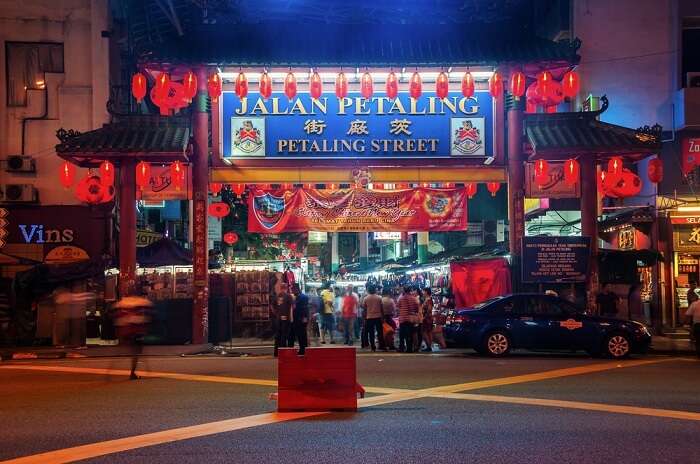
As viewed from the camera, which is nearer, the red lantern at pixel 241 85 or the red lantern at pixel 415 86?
the red lantern at pixel 241 85

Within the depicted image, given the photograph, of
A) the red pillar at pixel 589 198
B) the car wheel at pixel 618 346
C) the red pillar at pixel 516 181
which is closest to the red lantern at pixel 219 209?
the red pillar at pixel 516 181

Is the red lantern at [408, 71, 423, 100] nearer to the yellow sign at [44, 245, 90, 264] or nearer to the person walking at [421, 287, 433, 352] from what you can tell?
the person walking at [421, 287, 433, 352]

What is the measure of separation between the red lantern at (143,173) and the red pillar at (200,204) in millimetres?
1221

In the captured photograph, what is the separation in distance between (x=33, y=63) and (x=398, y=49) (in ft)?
45.3

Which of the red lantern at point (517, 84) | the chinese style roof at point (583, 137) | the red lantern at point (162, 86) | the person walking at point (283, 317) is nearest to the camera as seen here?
the person walking at point (283, 317)

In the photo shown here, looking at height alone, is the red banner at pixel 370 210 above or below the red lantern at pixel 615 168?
below

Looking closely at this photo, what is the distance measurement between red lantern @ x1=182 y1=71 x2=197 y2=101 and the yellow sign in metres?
8.91

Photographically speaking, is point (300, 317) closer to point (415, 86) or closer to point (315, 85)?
point (315, 85)

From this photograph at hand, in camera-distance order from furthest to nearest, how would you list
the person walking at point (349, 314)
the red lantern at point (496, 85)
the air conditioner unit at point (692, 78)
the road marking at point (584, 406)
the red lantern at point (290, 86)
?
the air conditioner unit at point (692, 78), the person walking at point (349, 314), the red lantern at point (496, 85), the red lantern at point (290, 86), the road marking at point (584, 406)

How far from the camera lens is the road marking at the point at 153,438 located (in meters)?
7.74

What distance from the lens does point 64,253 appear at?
1058 inches

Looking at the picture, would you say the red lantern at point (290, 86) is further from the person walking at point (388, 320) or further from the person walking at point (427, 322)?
the person walking at point (427, 322)

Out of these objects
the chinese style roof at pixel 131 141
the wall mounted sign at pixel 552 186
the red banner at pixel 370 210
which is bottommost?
the red banner at pixel 370 210

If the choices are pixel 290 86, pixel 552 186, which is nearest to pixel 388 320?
pixel 552 186
